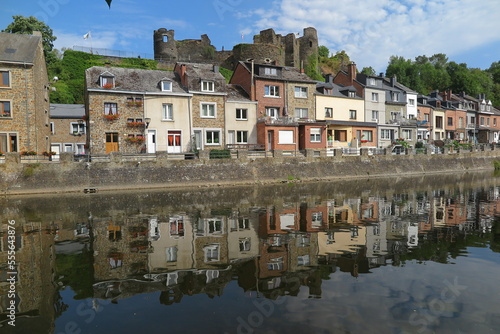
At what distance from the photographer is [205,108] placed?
3756 centimetres

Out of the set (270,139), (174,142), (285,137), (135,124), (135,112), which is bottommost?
(174,142)

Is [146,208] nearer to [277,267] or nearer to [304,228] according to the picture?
[304,228]

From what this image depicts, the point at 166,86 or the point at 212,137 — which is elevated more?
the point at 166,86

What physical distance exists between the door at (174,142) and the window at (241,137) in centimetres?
678

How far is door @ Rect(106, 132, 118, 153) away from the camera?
33.6 meters

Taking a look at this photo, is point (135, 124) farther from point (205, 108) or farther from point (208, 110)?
point (208, 110)

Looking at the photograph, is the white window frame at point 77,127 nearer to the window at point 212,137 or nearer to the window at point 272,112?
the window at point 212,137

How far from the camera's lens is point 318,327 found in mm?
6457

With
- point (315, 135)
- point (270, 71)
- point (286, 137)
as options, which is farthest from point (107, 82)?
point (315, 135)

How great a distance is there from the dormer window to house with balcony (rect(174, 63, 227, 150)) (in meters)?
7.34

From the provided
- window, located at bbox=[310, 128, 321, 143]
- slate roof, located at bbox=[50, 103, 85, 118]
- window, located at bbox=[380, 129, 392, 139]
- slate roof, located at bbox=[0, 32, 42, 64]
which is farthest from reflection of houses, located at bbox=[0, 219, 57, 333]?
window, located at bbox=[380, 129, 392, 139]

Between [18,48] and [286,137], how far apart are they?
28.2 m

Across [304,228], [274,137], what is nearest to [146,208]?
[304,228]

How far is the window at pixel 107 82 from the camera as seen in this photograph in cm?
3306
